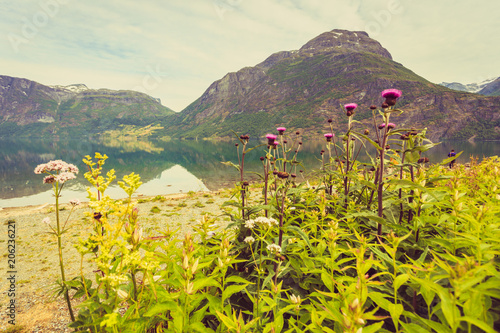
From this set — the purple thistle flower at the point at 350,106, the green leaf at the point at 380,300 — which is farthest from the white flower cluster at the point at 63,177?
the purple thistle flower at the point at 350,106

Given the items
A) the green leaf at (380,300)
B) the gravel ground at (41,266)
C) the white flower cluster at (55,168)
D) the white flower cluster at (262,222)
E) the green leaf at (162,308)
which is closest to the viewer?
the green leaf at (380,300)

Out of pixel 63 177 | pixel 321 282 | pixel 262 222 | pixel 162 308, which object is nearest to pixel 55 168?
pixel 63 177

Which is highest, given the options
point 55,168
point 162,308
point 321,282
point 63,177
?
point 55,168

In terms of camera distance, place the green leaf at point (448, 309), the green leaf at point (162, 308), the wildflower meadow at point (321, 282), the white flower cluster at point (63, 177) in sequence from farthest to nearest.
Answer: the white flower cluster at point (63, 177) → the green leaf at point (162, 308) → the wildflower meadow at point (321, 282) → the green leaf at point (448, 309)

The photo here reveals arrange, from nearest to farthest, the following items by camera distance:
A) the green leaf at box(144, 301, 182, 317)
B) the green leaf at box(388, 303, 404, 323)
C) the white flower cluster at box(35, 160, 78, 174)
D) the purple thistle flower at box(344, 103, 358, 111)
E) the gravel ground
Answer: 1. the green leaf at box(388, 303, 404, 323)
2. the green leaf at box(144, 301, 182, 317)
3. the white flower cluster at box(35, 160, 78, 174)
4. the purple thistle flower at box(344, 103, 358, 111)
5. the gravel ground

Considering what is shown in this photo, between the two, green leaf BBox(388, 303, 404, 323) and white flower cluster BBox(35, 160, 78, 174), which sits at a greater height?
white flower cluster BBox(35, 160, 78, 174)

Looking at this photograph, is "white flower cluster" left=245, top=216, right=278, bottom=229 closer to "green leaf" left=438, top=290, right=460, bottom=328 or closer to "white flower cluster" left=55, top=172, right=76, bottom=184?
"green leaf" left=438, top=290, right=460, bottom=328

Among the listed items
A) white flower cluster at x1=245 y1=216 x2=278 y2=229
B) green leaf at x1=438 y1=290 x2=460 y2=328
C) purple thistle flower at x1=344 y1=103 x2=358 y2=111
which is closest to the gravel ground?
white flower cluster at x1=245 y1=216 x2=278 y2=229

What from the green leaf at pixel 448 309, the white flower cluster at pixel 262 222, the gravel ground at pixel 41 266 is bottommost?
the gravel ground at pixel 41 266

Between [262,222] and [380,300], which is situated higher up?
[262,222]

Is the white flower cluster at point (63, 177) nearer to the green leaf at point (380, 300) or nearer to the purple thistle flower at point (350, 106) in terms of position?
the green leaf at point (380, 300)

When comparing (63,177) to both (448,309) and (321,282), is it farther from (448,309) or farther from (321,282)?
(448,309)

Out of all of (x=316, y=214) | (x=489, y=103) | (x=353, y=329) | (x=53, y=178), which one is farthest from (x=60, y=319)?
(x=489, y=103)

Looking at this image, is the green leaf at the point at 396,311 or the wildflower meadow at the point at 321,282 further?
the green leaf at the point at 396,311
